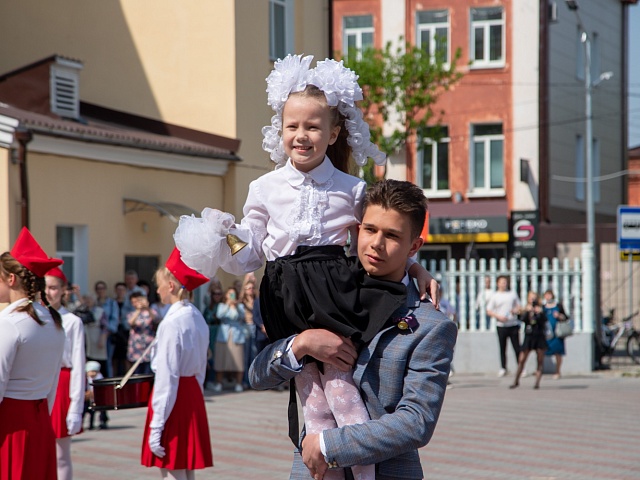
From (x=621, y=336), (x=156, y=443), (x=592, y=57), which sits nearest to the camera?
(x=156, y=443)

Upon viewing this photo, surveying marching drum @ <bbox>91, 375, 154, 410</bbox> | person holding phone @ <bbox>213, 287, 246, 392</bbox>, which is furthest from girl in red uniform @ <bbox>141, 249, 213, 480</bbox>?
person holding phone @ <bbox>213, 287, 246, 392</bbox>

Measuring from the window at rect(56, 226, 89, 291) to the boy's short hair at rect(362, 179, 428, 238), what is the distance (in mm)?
14716

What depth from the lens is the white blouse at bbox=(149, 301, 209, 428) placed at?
736 centimetres

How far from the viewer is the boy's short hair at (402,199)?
Answer: 3582 millimetres

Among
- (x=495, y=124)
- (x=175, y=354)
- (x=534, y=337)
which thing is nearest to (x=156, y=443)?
(x=175, y=354)

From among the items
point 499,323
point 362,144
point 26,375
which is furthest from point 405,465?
point 499,323

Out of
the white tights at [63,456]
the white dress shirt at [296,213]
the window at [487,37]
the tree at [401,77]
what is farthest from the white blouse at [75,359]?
the window at [487,37]

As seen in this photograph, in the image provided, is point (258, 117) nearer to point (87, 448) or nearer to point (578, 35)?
point (87, 448)

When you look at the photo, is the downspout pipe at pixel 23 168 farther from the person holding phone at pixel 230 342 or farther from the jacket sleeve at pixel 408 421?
the jacket sleeve at pixel 408 421

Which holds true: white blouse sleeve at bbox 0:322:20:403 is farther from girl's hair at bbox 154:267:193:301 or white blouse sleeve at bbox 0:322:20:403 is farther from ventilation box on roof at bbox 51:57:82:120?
ventilation box on roof at bbox 51:57:82:120

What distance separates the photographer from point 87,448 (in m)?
12.0

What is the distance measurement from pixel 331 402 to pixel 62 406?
4.97 meters

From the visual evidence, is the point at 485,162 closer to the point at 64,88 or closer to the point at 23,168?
the point at 64,88

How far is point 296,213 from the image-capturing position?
382 cm
